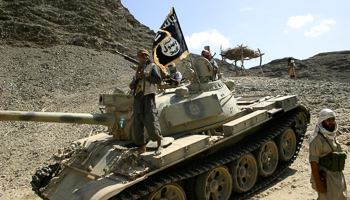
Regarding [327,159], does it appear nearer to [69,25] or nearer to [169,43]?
[169,43]

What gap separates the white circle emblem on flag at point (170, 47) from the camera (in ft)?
21.3

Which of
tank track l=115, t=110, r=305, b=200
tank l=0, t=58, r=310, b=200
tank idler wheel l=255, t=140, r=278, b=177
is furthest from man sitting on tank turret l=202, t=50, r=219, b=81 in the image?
tank idler wheel l=255, t=140, r=278, b=177

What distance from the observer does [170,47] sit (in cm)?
656

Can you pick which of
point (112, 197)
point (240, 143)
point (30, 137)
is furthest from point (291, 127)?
point (30, 137)

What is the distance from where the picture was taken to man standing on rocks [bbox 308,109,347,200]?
4.32 metres

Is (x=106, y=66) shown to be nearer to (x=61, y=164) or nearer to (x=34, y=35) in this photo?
(x=34, y=35)

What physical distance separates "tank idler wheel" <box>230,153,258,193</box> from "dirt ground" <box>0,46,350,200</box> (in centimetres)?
31

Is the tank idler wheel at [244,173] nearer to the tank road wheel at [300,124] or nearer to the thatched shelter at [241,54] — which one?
the tank road wheel at [300,124]

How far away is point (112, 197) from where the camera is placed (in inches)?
186

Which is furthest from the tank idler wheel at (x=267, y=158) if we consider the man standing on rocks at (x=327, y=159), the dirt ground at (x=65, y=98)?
the man standing on rocks at (x=327, y=159)

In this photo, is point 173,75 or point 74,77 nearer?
point 173,75

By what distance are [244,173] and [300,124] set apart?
3.05 m

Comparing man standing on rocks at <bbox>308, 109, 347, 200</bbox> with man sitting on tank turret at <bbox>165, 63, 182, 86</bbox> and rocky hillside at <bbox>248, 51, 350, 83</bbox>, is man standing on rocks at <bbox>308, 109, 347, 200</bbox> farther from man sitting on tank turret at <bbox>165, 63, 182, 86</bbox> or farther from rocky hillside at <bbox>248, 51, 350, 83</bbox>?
rocky hillside at <bbox>248, 51, 350, 83</bbox>

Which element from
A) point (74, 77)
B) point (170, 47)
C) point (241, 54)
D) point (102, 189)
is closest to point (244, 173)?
point (170, 47)
